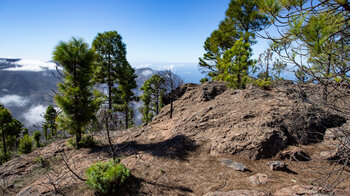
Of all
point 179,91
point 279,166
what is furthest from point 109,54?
point 279,166

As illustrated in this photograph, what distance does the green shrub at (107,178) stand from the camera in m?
4.73

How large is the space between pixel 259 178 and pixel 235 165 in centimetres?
102

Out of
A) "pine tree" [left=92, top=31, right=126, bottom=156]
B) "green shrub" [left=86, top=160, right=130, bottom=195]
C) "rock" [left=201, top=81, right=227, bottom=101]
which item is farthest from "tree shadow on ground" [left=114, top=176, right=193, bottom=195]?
"pine tree" [left=92, top=31, right=126, bottom=156]

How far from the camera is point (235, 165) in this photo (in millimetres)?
5977

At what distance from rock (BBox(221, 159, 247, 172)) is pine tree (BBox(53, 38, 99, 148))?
842cm

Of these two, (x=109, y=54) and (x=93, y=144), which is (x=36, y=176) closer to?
(x=93, y=144)

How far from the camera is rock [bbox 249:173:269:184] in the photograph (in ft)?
16.0

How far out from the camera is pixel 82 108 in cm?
973

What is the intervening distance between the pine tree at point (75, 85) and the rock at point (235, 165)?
842cm

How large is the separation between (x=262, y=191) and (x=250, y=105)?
593 centimetres

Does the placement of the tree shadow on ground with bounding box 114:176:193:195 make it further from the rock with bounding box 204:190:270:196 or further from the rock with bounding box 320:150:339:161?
the rock with bounding box 320:150:339:161

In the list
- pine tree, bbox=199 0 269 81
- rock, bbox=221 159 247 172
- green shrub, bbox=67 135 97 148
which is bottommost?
green shrub, bbox=67 135 97 148

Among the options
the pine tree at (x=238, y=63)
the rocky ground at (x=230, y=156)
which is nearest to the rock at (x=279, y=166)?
the rocky ground at (x=230, y=156)

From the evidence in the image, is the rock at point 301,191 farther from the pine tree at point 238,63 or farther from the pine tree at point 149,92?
the pine tree at point 149,92
